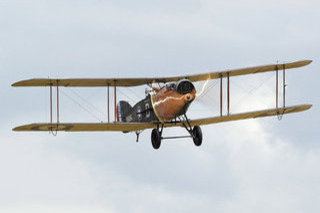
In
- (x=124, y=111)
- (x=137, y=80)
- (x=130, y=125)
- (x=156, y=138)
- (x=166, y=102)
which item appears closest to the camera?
(x=166, y=102)

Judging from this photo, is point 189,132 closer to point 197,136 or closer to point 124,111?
point 197,136

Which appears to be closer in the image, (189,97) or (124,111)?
(189,97)

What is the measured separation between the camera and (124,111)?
31922 millimetres

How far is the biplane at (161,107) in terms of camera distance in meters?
26.9

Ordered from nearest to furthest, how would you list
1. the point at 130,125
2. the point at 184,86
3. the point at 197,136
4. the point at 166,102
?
1. the point at 184,86
2. the point at 166,102
3. the point at 130,125
4. the point at 197,136

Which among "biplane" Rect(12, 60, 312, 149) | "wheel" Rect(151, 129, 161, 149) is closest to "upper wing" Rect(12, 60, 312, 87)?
"biplane" Rect(12, 60, 312, 149)

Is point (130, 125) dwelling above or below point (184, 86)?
below

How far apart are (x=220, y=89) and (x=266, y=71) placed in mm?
2154

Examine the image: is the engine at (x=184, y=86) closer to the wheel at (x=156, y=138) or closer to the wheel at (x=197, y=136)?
the wheel at (x=197, y=136)

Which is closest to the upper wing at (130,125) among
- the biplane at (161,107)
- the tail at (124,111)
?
the biplane at (161,107)

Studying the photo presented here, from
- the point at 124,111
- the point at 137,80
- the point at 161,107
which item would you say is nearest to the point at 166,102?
the point at 161,107

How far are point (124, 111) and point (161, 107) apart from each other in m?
4.67

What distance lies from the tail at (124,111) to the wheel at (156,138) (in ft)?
7.18

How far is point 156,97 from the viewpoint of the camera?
27.9 meters
